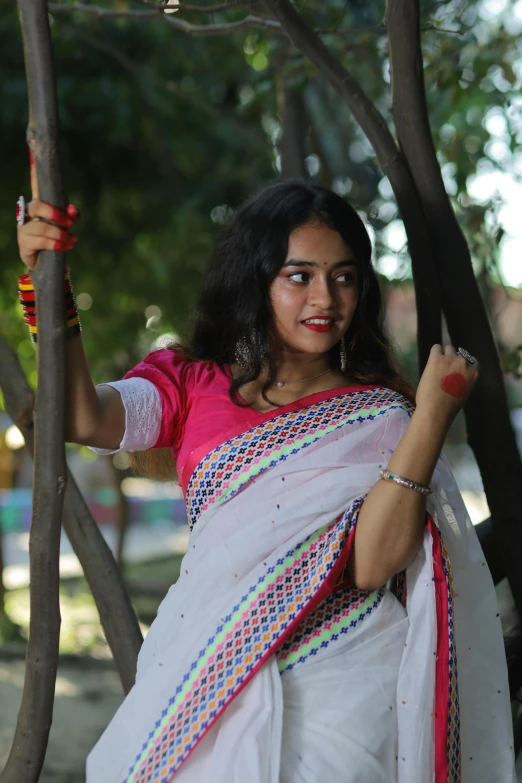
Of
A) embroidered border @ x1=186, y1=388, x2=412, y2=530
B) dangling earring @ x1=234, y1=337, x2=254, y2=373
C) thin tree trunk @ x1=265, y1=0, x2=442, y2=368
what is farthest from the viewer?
thin tree trunk @ x1=265, y1=0, x2=442, y2=368

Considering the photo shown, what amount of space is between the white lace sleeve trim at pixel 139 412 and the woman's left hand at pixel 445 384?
18.5 inches

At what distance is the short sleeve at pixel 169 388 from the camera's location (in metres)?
1.69

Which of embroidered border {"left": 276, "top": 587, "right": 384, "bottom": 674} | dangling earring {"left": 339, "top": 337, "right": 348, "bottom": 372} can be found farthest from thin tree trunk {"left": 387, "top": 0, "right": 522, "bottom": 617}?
embroidered border {"left": 276, "top": 587, "right": 384, "bottom": 674}

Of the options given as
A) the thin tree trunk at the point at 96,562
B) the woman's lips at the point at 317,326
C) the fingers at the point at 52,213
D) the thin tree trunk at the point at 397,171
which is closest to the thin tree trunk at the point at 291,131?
the thin tree trunk at the point at 397,171

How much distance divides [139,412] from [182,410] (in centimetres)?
10

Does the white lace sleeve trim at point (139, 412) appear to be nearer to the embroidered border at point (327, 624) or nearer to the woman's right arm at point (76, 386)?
the woman's right arm at point (76, 386)

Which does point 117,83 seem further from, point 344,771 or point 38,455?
point 344,771

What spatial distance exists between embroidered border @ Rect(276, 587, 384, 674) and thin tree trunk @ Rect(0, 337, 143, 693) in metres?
0.57

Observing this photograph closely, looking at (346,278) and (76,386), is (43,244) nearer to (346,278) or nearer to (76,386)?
(76,386)

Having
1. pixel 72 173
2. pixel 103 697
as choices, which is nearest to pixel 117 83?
pixel 72 173

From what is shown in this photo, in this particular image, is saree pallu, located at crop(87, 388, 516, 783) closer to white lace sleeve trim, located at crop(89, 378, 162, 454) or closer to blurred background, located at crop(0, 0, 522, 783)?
white lace sleeve trim, located at crop(89, 378, 162, 454)

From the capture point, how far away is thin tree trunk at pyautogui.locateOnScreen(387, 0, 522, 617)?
1.99 meters

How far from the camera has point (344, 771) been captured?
1.42 meters

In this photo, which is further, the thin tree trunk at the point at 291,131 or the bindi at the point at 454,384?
the thin tree trunk at the point at 291,131
